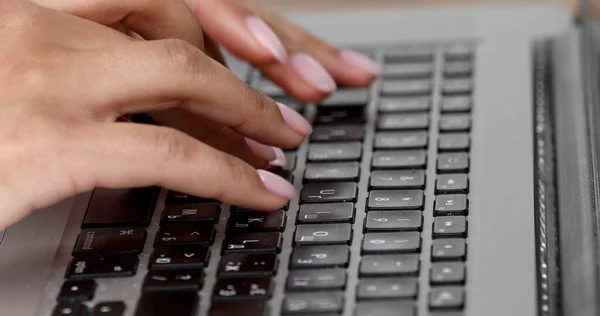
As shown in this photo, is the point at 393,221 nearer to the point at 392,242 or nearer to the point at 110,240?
the point at 392,242

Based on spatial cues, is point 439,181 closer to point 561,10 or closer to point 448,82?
point 448,82

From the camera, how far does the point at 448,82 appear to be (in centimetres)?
69

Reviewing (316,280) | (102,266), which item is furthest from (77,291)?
(316,280)

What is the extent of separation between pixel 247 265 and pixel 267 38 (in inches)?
8.5

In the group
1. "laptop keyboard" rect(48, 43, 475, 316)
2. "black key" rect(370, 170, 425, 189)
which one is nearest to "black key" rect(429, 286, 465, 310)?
"laptop keyboard" rect(48, 43, 475, 316)

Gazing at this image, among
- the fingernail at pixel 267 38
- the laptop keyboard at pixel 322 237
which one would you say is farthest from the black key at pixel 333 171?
the fingernail at pixel 267 38

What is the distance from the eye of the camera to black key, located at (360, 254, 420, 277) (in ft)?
1.65

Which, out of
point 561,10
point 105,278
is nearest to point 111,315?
point 105,278

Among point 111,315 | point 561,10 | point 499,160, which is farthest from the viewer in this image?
point 561,10

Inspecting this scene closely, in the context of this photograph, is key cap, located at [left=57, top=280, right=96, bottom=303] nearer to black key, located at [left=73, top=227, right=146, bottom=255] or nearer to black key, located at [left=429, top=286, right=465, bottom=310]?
black key, located at [left=73, top=227, right=146, bottom=255]

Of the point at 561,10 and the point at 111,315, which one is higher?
the point at 561,10

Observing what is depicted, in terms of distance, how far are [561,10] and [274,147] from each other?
29 cm

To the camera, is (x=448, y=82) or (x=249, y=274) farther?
(x=448, y=82)

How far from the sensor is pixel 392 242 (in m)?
0.53
